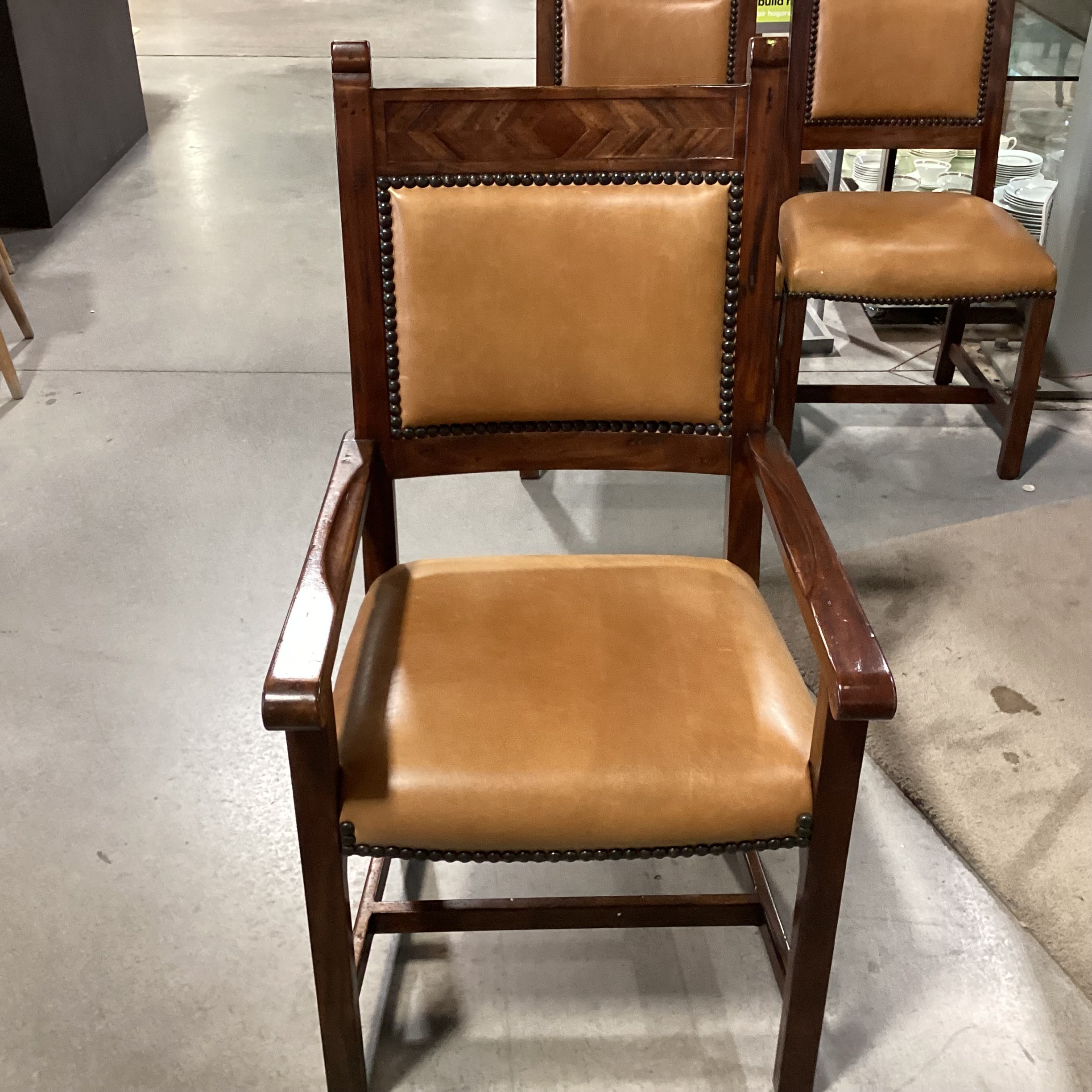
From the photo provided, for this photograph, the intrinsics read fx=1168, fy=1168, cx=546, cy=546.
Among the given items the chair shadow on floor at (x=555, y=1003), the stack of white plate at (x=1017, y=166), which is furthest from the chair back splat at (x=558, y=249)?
the stack of white plate at (x=1017, y=166)

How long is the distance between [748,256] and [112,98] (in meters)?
3.83

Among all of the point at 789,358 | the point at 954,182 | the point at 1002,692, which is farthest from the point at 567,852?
the point at 954,182

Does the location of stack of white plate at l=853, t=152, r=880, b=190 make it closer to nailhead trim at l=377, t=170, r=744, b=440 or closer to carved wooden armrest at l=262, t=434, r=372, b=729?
nailhead trim at l=377, t=170, r=744, b=440

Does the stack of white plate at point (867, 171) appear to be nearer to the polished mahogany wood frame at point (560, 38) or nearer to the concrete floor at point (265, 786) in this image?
the concrete floor at point (265, 786)

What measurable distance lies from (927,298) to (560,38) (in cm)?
91

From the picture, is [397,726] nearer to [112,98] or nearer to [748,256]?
[748,256]

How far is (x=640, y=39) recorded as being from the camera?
2.38 metres

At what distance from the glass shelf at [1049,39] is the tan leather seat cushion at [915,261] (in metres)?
0.80

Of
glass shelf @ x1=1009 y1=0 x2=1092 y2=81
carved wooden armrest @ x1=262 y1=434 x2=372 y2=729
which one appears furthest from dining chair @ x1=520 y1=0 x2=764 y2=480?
carved wooden armrest @ x1=262 y1=434 x2=372 y2=729

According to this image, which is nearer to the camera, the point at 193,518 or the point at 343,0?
the point at 193,518

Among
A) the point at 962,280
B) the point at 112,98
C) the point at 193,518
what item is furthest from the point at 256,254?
the point at 962,280

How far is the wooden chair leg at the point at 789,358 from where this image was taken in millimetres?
2400

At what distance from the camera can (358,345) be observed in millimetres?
1405

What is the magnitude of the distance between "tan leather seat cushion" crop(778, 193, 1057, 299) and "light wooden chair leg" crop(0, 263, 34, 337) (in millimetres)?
1914
